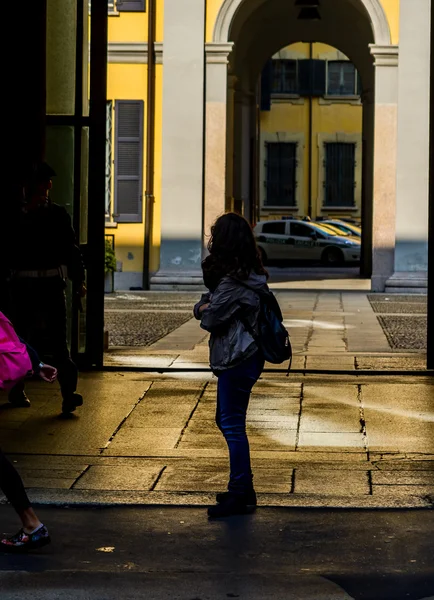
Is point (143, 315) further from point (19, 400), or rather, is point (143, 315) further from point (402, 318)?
point (19, 400)

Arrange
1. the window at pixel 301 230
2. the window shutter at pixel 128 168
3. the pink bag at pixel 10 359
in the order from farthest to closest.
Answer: the window at pixel 301 230
the window shutter at pixel 128 168
the pink bag at pixel 10 359

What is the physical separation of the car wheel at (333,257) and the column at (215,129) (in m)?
11.6

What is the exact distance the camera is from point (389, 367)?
38.7 ft

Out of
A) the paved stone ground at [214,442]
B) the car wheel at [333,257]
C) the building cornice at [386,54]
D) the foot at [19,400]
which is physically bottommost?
the paved stone ground at [214,442]

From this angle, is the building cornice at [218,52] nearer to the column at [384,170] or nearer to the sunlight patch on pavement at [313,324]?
the column at [384,170]

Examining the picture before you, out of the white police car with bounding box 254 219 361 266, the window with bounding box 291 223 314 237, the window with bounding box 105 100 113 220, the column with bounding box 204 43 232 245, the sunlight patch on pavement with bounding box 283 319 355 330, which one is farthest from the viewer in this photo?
the window with bounding box 291 223 314 237

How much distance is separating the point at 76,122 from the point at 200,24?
12049 millimetres

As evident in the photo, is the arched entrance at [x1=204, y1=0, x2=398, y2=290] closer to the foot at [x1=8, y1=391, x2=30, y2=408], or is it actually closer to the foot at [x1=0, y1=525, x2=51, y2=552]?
→ the foot at [x1=8, y1=391, x2=30, y2=408]

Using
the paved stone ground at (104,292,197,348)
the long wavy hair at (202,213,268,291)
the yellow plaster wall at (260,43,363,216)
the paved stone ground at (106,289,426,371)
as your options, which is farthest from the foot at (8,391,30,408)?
the yellow plaster wall at (260,43,363,216)

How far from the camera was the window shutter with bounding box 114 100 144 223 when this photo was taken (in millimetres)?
23391

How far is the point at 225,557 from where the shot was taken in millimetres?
5641

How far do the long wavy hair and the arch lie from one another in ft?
55.7

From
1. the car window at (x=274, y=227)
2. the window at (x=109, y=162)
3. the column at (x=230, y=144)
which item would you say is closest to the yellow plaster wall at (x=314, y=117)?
the car window at (x=274, y=227)

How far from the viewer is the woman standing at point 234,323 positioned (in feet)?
21.4
